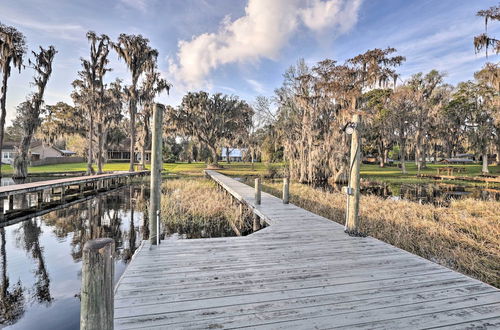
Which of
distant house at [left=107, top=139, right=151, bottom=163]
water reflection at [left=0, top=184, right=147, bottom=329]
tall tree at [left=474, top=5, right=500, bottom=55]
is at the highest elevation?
tall tree at [left=474, top=5, right=500, bottom=55]

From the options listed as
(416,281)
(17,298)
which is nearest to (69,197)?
(17,298)

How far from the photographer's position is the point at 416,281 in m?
3.20

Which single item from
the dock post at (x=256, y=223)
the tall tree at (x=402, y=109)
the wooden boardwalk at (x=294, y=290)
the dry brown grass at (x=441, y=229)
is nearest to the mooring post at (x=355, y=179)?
the wooden boardwalk at (x=294, y=290)

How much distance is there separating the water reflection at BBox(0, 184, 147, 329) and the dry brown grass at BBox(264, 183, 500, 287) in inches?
263

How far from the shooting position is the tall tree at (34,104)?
18422 millimetres

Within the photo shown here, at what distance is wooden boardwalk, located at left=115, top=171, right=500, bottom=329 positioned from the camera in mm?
2330

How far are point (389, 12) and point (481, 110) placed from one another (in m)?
25.2

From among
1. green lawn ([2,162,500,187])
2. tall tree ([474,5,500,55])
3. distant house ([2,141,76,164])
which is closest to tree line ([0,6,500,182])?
tall tree ([474,5,500,55])

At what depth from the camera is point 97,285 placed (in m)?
1.58

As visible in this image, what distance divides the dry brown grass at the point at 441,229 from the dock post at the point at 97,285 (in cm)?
593

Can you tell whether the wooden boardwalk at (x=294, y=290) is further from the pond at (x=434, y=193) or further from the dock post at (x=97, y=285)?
the pond at (x=434, y=193)

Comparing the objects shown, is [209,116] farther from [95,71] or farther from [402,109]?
[402,109]

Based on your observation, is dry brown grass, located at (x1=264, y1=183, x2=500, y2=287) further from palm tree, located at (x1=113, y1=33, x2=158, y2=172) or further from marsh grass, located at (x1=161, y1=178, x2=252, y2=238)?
palm tree, located at (x1=113, y1=33, x2=158, y2=172)

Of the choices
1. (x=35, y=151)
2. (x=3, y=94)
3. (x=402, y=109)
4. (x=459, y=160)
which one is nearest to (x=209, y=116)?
(x=3, y=94)
